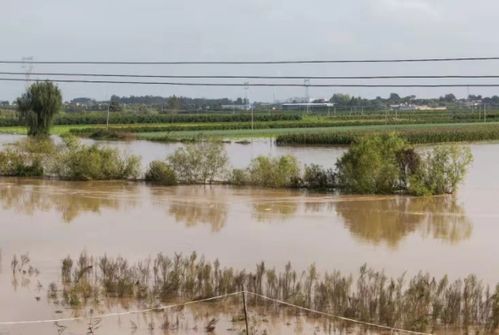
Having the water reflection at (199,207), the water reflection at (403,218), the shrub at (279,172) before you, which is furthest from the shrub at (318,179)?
the water reflection at (199,207)

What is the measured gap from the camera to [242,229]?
51.5ft

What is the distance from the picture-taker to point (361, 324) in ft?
28.5

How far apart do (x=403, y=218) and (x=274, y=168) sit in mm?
5676

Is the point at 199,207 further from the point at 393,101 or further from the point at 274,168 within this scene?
the point at 393,101

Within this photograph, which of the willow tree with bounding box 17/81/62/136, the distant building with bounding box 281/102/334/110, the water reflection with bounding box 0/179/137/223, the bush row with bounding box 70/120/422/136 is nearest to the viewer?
the water reflection with bounding box 0/179/137/223

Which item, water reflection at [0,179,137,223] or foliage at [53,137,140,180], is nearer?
water reflection at [0,179,137,223]

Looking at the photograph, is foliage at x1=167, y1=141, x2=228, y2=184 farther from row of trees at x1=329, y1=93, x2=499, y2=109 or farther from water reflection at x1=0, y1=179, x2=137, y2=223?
row of trees at x1=329, y1=93, x2=499, y2=109

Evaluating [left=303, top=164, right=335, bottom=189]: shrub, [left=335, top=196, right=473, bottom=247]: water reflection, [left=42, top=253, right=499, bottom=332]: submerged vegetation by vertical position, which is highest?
[left=303, top=164, right=335, bottom=189]: shrub

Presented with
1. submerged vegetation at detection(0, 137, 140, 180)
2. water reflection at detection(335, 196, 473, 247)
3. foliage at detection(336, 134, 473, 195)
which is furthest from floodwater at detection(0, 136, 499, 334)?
submerged vegetation at detection(0, 137, 140, 180)

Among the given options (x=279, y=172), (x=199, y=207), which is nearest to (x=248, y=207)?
(x=199, y=207)

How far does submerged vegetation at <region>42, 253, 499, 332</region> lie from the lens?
873 centimetres

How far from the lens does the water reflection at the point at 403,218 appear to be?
1521 centimetres

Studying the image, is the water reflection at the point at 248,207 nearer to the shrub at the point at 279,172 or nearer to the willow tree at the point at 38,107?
the shrub at the point at 279,172

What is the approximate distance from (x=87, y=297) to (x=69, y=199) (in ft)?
34.9
